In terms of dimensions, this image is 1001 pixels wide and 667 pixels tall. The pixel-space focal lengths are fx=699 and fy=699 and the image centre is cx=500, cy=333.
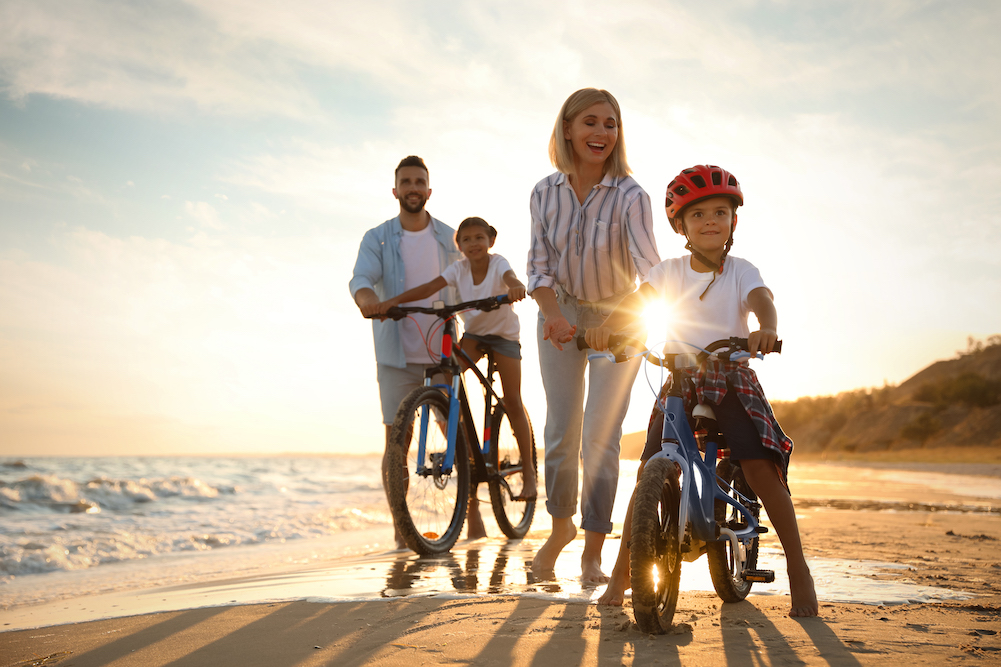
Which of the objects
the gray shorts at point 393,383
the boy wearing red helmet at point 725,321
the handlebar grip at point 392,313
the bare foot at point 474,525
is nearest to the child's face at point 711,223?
the boy wearing red helmet at point 725,321

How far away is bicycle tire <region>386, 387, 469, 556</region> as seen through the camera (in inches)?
154

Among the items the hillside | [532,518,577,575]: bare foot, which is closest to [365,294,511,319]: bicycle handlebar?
[532,518,577,575]: bare foot

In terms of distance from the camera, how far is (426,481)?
4.20m

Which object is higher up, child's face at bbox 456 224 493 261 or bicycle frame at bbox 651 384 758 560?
child's face at bbox 456 224 493 261

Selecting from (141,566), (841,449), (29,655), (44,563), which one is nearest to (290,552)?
(141,566)

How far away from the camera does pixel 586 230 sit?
348 centimetres

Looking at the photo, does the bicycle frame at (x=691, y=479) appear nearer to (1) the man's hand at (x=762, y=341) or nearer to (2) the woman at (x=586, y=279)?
(1) the man's hand at (x=762, y=341)

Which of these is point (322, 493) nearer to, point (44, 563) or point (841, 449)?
point (44, 563)

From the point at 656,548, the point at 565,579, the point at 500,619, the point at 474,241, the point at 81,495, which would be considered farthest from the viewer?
the point at 81,495

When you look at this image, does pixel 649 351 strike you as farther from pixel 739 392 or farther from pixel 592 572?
pixel 592 572

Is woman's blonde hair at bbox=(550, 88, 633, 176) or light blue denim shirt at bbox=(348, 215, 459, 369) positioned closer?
woman's blonde hair at bbox=(550, 88, 633, 176)

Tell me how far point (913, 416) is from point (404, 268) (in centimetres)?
4252

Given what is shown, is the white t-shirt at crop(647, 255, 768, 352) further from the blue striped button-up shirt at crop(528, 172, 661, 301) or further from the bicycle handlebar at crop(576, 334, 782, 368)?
the blue striped button-up shirt at crop(528, 172, 661, 301)

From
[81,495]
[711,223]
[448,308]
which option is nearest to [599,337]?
[711,223]
